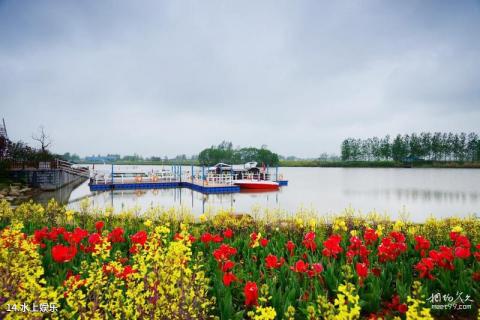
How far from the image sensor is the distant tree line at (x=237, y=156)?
369 feet

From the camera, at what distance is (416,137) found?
3964 inches

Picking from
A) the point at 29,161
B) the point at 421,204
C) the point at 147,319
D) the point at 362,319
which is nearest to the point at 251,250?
the point at 362,319

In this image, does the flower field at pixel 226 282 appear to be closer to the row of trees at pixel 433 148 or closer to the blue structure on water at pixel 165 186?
the blue structure on water at pixel 165 186

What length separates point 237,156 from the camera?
134 metres

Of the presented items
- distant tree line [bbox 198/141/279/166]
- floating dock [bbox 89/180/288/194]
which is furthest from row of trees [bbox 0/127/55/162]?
distant tree line [bbox 198/141/279/166]

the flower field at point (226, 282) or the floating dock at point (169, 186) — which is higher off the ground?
the flower field at point (226, 282)

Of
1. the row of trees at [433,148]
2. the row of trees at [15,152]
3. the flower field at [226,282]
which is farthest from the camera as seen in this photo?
the row of trees at [433,148]

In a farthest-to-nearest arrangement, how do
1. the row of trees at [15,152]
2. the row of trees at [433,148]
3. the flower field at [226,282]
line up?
the row of trees at [433,148]
the row of trees at [15,152]
the flower field at [226,282]

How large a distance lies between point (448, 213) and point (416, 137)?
95.8 m

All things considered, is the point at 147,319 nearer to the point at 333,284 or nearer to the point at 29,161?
the point at 333,284

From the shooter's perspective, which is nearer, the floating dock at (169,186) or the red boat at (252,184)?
the floating dock at (169,186)

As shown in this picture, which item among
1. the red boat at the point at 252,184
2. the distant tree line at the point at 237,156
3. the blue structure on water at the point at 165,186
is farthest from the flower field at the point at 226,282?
the distant tree line at the point at 237,156

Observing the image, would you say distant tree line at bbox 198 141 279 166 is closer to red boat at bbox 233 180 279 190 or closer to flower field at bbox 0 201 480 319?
red boat at bbox 233 180 279 190

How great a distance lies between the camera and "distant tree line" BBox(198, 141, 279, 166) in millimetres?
112438
